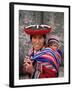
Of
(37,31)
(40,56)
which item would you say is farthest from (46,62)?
(37,31)

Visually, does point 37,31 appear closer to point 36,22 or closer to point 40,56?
point 36,22

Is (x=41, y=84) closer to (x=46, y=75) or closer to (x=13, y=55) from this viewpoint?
(x=46, y=75)

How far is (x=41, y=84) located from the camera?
6.14 ft

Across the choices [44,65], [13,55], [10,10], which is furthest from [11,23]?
[44,65]

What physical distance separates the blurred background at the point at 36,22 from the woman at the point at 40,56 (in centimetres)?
3

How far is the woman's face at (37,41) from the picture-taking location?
1.86 meters

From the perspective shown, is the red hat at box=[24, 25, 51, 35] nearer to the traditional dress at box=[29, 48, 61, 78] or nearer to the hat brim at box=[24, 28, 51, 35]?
the hat brim at box=[24, 28, 51, 35]

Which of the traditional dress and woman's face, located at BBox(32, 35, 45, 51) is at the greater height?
woman's face, located at BBox(32, 35, 45, 51)

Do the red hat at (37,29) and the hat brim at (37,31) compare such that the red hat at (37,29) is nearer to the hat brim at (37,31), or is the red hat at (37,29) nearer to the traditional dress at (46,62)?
the hat brim at (37,31)

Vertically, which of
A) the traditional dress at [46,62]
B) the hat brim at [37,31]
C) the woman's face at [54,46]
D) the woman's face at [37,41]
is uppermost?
the hat brim at [37,31]

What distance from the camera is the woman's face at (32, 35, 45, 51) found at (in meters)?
1.86

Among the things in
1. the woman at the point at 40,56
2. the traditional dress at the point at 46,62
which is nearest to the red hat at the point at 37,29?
the woman at the point at 40,56

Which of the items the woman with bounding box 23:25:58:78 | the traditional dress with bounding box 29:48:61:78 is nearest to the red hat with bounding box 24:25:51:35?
the woman with bounding box 23:25:58:78

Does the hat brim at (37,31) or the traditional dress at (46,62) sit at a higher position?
the hat brim at (37,31)
